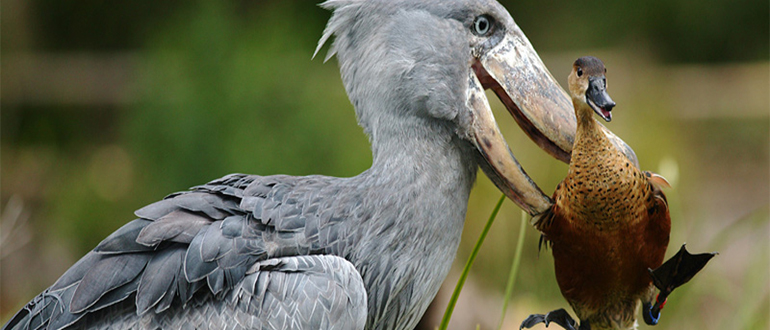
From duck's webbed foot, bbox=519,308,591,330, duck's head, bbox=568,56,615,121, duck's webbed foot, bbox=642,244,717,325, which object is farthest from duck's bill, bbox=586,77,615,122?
duck's webbed foot, bbox=519,308,591,330

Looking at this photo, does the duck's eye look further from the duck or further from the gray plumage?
the duck

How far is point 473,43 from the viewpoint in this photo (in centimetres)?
171

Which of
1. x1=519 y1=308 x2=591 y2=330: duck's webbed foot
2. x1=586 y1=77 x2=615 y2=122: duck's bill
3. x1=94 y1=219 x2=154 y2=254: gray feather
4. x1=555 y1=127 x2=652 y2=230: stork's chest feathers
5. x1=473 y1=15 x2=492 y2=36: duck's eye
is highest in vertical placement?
x1=473 y1=15 x2=492 y2=36: duck's eye

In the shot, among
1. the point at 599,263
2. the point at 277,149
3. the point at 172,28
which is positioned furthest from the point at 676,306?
the point at 172,28

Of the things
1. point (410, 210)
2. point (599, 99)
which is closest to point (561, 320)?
point (410, 210)

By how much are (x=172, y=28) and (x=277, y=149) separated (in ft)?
3.57

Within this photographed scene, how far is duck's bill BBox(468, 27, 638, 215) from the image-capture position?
1.64 m

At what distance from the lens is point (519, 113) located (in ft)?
5.62

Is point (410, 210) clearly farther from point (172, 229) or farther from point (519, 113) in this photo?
point (172, 229)

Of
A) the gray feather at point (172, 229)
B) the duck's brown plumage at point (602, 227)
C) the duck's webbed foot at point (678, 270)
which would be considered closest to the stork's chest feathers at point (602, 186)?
the duck's brown plumage at point (602, 227)

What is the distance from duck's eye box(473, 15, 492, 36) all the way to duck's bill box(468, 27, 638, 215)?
4 centimetres

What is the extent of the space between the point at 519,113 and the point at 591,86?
0.28 meters

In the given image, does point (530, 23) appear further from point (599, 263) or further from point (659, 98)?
point (599, 263)

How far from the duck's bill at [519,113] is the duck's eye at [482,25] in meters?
0.04
